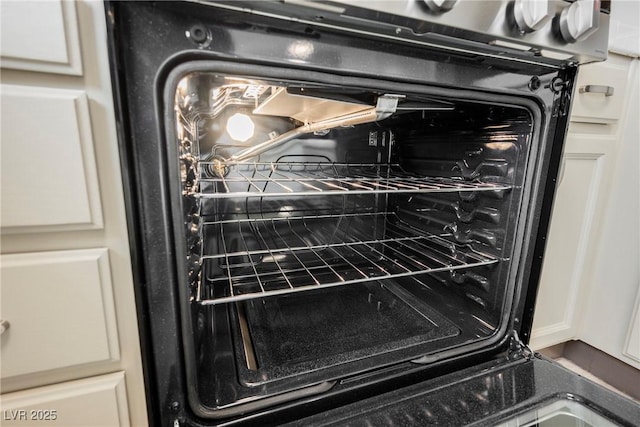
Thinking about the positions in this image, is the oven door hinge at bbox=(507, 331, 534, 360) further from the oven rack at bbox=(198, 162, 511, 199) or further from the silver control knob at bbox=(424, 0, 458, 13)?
the silver control knob at bbox=(424, 0, 458, 13)

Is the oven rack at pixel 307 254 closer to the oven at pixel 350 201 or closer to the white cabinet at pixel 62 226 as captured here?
the oven at pixel 350 201

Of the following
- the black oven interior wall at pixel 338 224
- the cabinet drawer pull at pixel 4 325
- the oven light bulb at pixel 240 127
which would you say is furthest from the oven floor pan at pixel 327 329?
the oven light bulb at pixel 240 127

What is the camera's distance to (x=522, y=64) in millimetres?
611

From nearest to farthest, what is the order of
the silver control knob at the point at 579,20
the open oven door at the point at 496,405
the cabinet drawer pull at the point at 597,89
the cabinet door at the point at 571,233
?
the silver control knob at the point at 579,20
the open oven door at the point at 496,405
the cabinet drawer pull at the point at 597,89
the cabinet door at the point at 571,233

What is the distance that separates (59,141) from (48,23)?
5.7 inches

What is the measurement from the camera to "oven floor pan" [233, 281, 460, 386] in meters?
0.71

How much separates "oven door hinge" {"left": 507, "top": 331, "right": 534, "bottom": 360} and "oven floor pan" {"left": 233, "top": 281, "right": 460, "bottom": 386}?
135 mm

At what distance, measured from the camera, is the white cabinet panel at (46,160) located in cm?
38

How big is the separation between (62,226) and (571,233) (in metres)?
1.35

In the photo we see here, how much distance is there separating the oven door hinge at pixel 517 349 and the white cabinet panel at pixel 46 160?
97 centimetres

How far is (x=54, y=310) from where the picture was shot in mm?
437

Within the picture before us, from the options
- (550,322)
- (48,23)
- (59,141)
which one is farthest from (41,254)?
(550,322)

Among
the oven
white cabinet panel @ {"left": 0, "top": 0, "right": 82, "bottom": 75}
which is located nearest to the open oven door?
the oven

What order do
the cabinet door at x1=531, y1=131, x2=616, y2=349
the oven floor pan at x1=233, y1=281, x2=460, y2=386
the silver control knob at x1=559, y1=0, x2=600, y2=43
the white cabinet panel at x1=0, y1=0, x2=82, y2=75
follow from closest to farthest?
the white cabinet panel at x1=0, y1=0, x2=82, y2=75 < the silver control knob at x1=559, y1=0, x2=600, y2=43 < the oven floor pan at x1=233, y1=281, x2=460, y2=386 < the cabinet door at x1=531, y1=131, x2=616, y2=349
